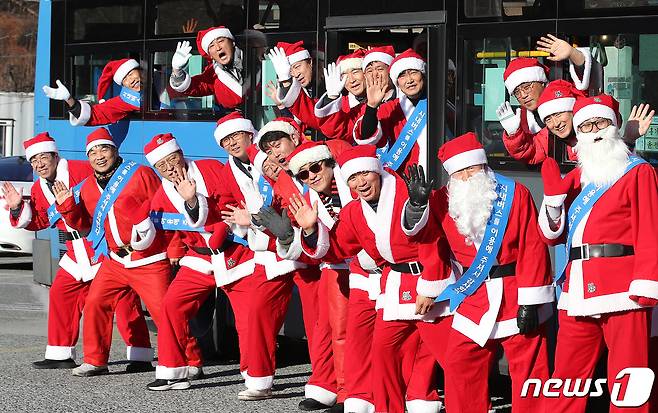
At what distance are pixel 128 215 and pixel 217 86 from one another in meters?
1.12

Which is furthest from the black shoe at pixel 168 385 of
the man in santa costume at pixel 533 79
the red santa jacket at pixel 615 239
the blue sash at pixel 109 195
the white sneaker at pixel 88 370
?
the red santa jacket at pixel 615 239

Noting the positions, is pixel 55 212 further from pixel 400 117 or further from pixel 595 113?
pixel 595 113

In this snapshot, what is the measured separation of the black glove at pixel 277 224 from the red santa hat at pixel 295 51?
5.62ft

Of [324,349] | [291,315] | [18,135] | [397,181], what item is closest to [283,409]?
[324,349]

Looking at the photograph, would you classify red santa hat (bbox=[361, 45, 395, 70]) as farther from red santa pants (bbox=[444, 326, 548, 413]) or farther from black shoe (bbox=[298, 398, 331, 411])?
red santa pants (bbox=[444, 326, 548, 413])

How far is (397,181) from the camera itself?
8.42 meters

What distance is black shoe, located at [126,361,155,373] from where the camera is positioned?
36.9 feet

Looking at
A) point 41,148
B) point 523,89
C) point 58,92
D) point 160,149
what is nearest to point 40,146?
point 41,148

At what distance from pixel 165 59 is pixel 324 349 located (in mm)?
3065

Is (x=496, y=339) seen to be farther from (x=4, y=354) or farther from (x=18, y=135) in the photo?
(x=18, y=135)

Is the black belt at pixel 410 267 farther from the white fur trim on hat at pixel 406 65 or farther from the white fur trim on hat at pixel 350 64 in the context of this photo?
the white fur trim on hat at pixel 350 64

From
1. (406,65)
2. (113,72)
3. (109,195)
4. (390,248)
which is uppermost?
(113,72)

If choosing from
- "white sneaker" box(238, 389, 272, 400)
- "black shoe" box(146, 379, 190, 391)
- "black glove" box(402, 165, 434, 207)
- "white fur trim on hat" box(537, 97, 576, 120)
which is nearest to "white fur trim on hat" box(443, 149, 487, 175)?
"black glove" box(402, 165, 434, 207)

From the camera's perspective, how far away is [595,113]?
7.73 meters
